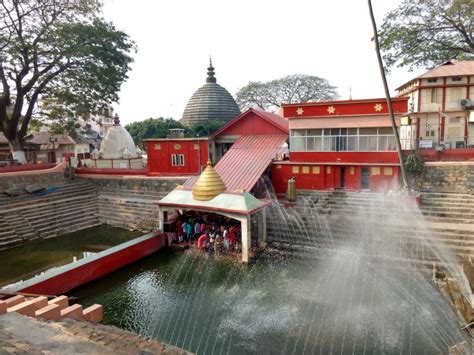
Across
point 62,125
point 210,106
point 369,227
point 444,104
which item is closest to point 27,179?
point 62,125

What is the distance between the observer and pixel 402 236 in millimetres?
14094

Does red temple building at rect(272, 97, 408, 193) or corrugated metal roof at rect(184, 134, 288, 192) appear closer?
corrugated metal roof at rect(184, 134, 288, 192)

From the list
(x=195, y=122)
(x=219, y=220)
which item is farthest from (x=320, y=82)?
(x=219, y=220)

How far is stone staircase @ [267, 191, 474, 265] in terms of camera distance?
13.3 m

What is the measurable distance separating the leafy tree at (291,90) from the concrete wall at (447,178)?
29381 mm

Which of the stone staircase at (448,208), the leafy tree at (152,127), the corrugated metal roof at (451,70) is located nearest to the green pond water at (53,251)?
the stone staircase at (448,208)

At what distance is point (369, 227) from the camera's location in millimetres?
15133

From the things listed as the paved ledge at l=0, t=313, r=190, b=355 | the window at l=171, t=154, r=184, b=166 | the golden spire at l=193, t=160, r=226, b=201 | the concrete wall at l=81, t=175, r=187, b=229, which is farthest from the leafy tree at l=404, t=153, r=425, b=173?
the paved ledge at l=0, t=313, r=190, b=355

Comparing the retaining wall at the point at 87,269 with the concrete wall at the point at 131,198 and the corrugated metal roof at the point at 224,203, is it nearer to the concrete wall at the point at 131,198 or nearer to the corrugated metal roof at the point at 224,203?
the corrugated metal roof at the point at 224,203

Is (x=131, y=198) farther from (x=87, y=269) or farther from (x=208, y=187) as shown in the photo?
(x=87, y=269)

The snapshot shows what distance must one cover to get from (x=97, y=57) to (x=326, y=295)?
22.4 metres

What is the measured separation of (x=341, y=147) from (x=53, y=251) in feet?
52.3

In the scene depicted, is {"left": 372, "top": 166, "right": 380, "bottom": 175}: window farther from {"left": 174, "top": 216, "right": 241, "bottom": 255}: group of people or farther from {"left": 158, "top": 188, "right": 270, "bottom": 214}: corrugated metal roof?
{"left": 174, "top": 216, "right": 241, "bottom": 255}: group of people

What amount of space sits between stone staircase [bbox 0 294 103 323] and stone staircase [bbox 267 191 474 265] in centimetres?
898
